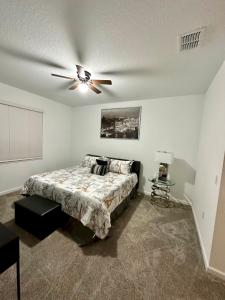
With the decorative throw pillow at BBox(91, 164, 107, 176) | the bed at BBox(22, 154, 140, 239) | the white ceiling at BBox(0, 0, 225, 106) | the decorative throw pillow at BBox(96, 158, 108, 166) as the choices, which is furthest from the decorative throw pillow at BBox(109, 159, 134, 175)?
the white ceiling at BBox(0, 0, 225, 106)

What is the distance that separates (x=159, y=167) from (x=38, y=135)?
3.38 meters

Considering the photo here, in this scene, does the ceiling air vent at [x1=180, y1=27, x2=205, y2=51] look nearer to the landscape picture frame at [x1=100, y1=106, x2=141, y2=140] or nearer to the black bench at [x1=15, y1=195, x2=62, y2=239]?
the landscape picture frame at [x1=100, y1=106, x2=141, y2=140]

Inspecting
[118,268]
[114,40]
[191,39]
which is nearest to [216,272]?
[118,268]

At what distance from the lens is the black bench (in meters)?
1.90

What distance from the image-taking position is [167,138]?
130 inches

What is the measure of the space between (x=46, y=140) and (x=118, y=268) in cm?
360

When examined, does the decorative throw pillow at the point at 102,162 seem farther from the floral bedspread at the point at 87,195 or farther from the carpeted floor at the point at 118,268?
the carpeted floor at the point at 118,268

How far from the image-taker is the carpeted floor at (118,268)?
4.17ft

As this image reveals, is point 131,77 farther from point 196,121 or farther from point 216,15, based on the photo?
point 196,121

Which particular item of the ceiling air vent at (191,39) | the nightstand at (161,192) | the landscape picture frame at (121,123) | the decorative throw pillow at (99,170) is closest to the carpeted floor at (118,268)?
the nightstand at (161,192)

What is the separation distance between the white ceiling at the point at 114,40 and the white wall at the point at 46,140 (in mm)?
720

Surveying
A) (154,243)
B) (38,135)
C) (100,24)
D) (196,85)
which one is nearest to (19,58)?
(100,24)

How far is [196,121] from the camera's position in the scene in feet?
9.82

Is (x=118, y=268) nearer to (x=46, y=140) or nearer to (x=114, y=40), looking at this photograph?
(x=114, y=40)
